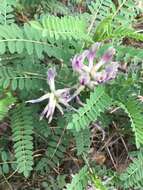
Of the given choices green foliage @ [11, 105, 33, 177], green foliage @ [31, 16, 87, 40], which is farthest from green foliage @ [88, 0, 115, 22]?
green foliage @ [11, 105, 33, 177]

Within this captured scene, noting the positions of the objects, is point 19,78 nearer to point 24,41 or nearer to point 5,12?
point 24,41

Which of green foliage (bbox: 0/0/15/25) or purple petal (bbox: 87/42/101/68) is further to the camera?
green foliage (bbox: 0/0/15/25)

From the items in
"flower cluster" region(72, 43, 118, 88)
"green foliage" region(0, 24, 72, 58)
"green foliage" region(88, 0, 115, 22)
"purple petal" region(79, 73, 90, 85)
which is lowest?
"purple petal" region(79, 73, 90, 85)

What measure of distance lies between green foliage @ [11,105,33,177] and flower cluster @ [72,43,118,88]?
0.94 feet

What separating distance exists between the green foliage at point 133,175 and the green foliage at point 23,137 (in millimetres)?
383

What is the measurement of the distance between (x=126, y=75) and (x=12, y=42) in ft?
1.53

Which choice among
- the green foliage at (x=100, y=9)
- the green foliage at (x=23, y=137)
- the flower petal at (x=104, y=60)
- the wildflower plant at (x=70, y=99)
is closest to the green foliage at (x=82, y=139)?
the wildflower plant at (x=70, y=99)

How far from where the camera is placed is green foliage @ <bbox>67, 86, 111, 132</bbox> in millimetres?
1629

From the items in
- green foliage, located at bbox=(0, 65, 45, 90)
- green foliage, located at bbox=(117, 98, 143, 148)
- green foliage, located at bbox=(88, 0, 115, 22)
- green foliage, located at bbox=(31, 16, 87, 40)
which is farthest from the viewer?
green foliage, located at bbox=(88, 0, 115, 22)

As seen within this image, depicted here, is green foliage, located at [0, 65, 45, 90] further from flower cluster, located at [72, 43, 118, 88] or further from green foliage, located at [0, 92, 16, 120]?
flower cluster, located at [72, 43, 118, 88]

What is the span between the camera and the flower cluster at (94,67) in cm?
164

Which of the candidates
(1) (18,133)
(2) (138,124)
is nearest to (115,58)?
(2) (138,124)

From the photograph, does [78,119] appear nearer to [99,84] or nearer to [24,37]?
[99,84]

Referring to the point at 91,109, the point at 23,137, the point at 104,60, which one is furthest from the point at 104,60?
the point at 23,137
